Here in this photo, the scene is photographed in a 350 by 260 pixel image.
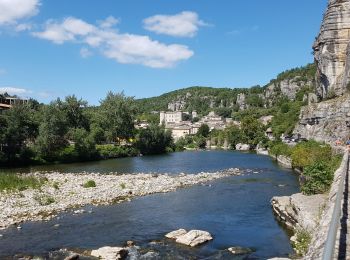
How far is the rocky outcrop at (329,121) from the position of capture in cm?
5306

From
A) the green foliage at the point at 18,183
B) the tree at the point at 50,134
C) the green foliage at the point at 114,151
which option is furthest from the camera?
the green foliage at the point at 114,151

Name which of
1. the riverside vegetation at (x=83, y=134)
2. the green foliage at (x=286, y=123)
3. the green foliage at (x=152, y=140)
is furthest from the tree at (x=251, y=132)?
the green foliage at (x=152, y=140)

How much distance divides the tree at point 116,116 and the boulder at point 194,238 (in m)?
68.0

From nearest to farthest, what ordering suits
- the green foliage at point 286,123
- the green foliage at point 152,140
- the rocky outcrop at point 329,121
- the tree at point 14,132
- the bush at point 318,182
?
the bush at point 318,182
the rocky outcrop at point 329,121
the tree at point 14,132
the green foliage at point 152,140
the green foliage at point 286,123

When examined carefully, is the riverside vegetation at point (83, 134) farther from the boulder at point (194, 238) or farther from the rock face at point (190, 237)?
the boulder at point (194, 238)

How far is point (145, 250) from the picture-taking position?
64.1 feet

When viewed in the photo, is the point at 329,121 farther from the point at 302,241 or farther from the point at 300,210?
the point at 302,241

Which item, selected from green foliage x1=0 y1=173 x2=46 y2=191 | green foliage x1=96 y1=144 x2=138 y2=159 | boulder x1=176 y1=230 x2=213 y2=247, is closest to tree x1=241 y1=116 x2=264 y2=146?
green foliage x1=96 y1=144 x2=138 y2=159

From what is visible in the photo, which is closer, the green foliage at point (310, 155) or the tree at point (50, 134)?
the green foliage at point (310, 155)

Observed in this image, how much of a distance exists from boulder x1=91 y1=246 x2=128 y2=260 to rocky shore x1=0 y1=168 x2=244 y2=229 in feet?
25.9

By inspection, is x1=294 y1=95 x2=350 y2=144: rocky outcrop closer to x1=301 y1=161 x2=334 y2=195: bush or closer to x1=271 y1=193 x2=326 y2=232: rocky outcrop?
x1=301 y1=161 x2=334 y2=195: bush

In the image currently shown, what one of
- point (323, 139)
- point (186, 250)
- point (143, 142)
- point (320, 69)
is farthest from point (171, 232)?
point (143, 142)

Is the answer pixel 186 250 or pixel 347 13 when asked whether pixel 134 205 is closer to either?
pixel 186 250

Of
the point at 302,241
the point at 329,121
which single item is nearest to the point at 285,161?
the point at 329,121
